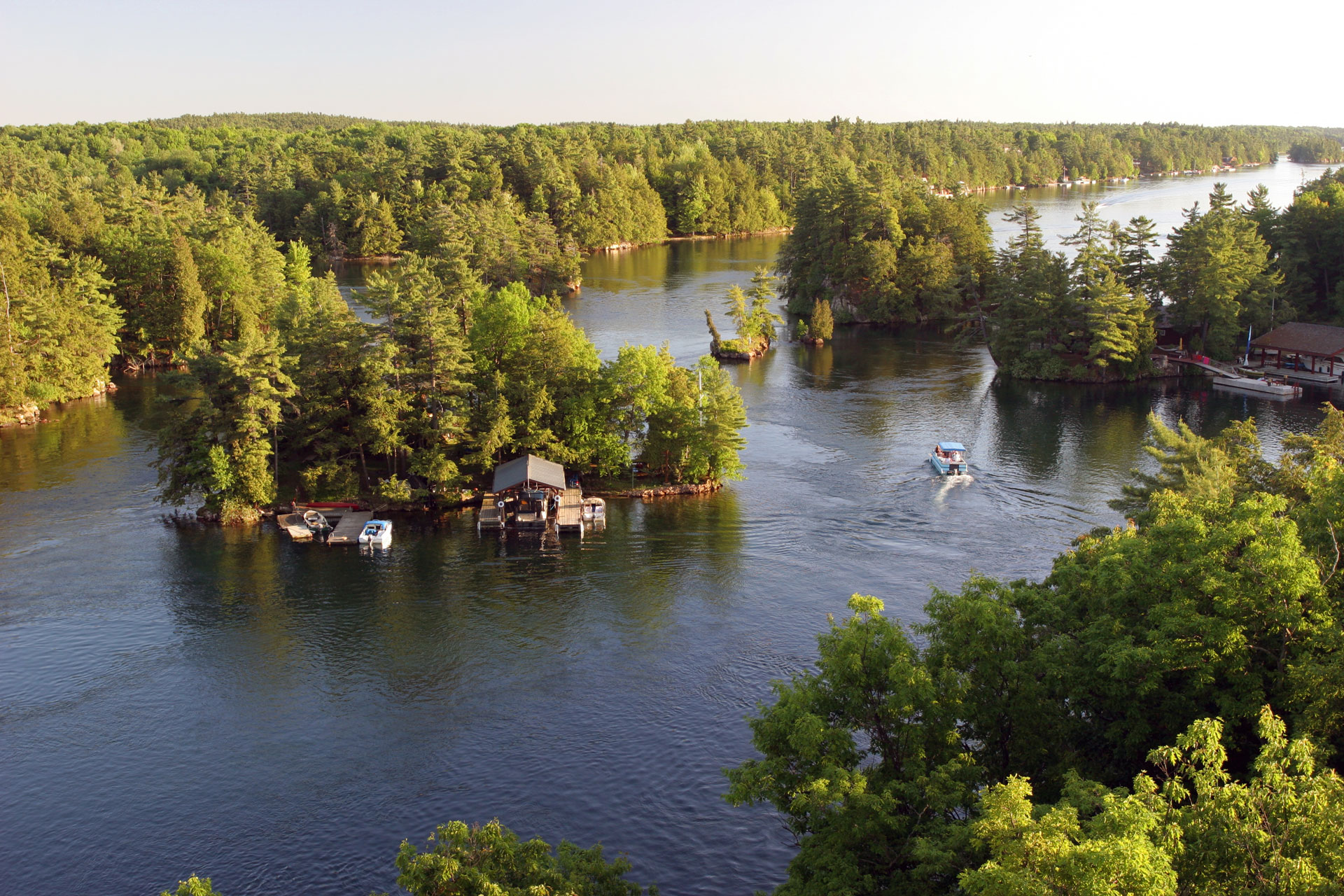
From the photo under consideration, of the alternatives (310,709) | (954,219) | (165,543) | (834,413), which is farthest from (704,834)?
(954,219)

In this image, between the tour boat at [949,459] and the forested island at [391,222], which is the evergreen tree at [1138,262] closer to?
the forested island at [391,222]

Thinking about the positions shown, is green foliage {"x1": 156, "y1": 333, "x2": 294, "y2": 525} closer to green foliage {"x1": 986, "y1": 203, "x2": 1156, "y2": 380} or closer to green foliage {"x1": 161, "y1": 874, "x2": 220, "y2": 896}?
green foliage {"x1": 161, "y1": 874, "x2": 220, "y2": 896}

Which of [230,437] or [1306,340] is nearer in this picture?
[230,437]

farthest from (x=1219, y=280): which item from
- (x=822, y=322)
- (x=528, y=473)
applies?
(x=528, y=473)

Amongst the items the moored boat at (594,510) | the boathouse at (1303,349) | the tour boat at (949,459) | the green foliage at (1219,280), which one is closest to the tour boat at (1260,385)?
the boathouse at (1303,349)

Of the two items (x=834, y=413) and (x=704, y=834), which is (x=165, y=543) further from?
(x=834, y=413)

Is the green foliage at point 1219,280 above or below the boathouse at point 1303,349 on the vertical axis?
above

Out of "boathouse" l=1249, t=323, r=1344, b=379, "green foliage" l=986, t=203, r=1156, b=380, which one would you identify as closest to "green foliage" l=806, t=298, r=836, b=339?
"green foliage" l=986, t=203, r=1156, b=380

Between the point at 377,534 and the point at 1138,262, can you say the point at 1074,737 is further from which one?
the point at 1138,262
